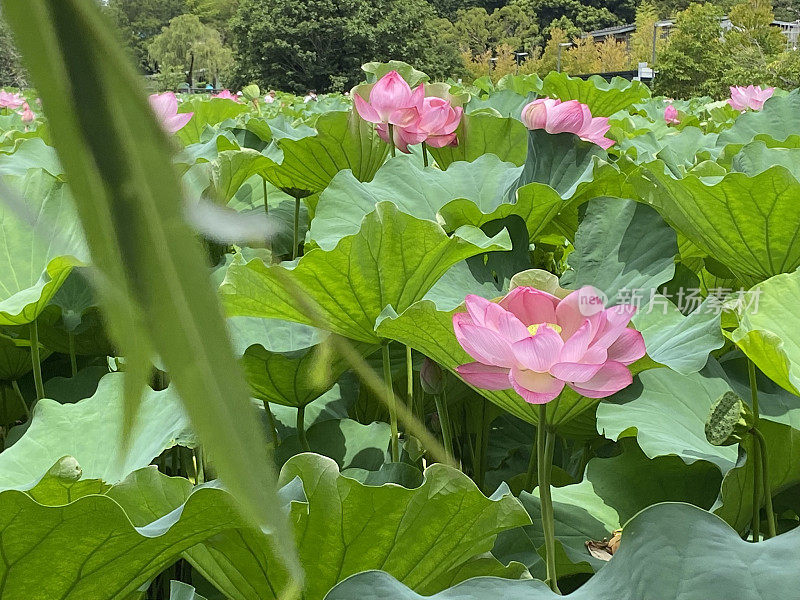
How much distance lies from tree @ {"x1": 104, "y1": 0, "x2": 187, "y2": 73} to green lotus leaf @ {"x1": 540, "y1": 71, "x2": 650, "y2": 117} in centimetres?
212

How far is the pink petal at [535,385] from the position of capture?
523 mm

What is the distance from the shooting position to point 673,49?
931 cm

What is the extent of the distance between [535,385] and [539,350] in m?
0.03

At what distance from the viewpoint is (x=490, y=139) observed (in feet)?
4.25

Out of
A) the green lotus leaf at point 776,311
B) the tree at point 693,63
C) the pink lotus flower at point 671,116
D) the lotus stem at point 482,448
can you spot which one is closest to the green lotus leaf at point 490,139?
the lotus stem at point 482,448

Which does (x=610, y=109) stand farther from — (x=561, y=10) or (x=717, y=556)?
(x=561, y=10)

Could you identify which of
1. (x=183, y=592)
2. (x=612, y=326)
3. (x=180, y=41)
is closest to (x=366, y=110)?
(x=612, y=326)

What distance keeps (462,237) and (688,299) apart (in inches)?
10.9

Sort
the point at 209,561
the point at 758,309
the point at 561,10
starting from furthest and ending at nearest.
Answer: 1. the point at 561,10
2. the point at 758,309
3. the point at 209,561

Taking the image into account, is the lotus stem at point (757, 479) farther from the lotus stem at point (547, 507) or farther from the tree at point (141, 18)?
the tree at point (141, 18)

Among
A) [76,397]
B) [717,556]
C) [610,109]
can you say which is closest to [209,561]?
[717,556]

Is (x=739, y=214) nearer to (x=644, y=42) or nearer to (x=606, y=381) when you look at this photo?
(x=606, y=381)

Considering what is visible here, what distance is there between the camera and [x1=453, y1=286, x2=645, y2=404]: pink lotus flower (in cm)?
52

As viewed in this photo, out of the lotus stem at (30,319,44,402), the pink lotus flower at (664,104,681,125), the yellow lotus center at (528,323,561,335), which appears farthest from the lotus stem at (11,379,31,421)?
the pink lotus flower at (664,104,681,125)
